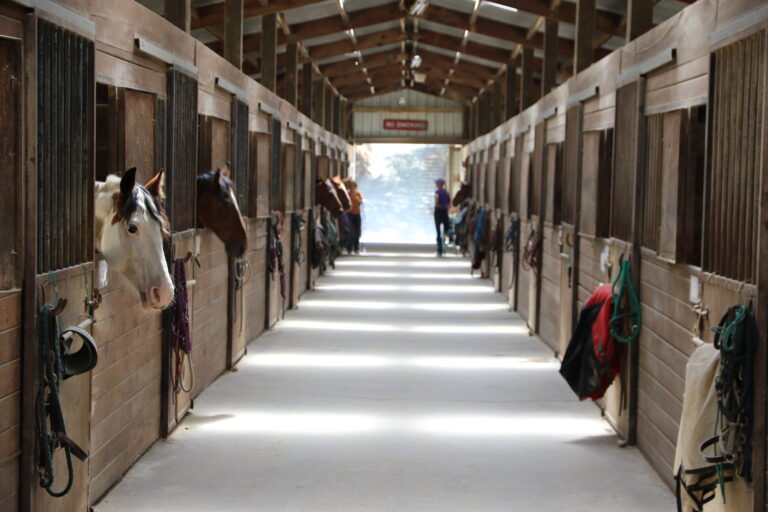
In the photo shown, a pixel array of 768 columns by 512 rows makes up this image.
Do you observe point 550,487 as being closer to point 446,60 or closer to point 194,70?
point 194,70

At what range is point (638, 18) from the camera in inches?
230

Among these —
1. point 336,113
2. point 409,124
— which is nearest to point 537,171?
point 336,113

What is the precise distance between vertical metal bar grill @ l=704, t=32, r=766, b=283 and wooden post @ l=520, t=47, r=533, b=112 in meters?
8.56

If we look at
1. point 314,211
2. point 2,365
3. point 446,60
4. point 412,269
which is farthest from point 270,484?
point 446,60

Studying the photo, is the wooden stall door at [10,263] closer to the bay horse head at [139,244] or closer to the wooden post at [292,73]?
the bay horse head at [139,244]

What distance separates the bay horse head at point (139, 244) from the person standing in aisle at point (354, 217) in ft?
45.2

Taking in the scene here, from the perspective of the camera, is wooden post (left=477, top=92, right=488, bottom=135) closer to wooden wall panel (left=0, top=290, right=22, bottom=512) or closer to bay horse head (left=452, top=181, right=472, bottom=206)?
bay horse head (left=452, top=181, right=472, bottom=206)

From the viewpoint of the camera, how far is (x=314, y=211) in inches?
523

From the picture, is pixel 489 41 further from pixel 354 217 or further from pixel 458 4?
pixel 354 217

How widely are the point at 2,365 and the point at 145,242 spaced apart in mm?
886

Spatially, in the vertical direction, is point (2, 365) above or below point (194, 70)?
below

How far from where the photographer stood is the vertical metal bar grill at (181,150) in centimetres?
516

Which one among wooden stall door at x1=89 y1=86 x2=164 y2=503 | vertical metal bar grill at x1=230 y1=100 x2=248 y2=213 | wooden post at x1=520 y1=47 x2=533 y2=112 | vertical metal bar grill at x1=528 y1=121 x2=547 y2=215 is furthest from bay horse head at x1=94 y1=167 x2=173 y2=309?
wooden post at x1=520 y1=47 x2=533 y2=112

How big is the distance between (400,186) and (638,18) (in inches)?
1074
